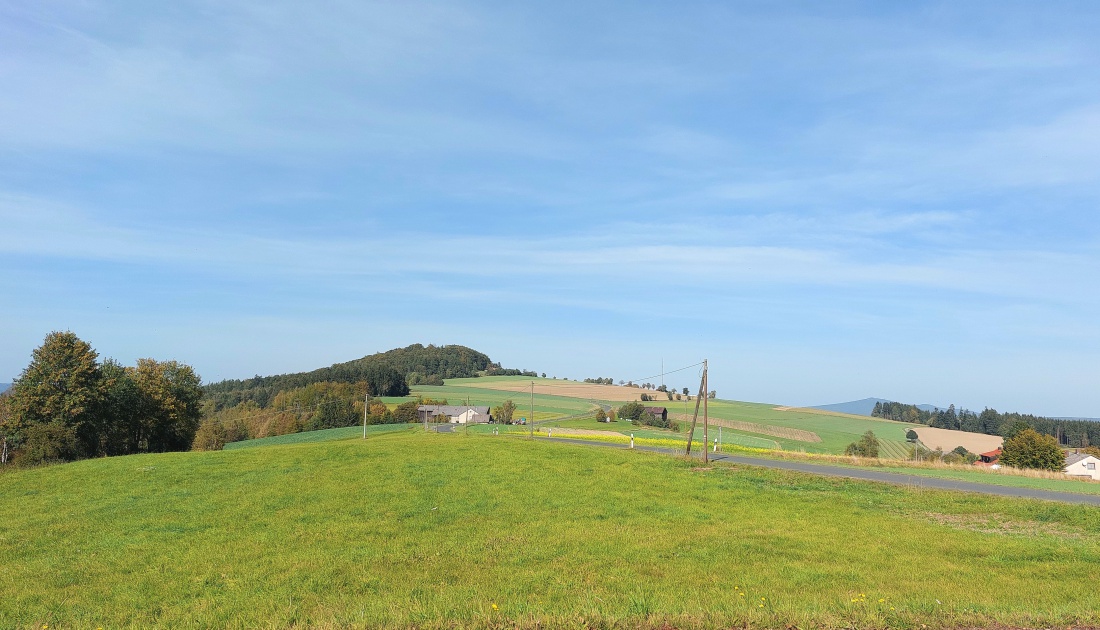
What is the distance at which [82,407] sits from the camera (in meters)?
60.0

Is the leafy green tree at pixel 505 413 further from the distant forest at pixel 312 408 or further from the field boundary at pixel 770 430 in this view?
the field boundary at pixel 770 430

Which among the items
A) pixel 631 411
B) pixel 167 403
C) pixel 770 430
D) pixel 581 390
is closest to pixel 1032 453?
pixel 770 430

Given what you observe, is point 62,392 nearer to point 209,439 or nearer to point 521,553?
point 209,439

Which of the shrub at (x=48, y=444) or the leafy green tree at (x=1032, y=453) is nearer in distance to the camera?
the shrub at (x=48, y=444)

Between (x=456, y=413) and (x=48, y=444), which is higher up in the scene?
(x=48, y=444)

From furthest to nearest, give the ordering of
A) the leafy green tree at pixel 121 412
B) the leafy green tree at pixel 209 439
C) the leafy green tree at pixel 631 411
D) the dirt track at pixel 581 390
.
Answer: the dirt track at pixel 581 390 → the leafy green tree at pixel 631 411 → the leafy green tree at pixel 209 439 → the leafy green tree at pixel 121 412

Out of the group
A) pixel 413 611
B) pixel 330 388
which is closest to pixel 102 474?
pixel 413 611

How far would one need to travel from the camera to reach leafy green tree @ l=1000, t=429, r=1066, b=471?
87500 millimetres

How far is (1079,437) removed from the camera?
175000 millimetres

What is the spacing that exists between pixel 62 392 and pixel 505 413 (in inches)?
3161

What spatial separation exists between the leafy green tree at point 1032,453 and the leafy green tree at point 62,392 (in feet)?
357

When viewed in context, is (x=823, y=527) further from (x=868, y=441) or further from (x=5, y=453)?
(x=868, y=441)

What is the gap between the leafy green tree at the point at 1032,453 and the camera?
87500 millimetres

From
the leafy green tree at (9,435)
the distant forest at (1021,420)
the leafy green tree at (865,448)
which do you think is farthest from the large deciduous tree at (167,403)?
the distant forest at (1021,420)
